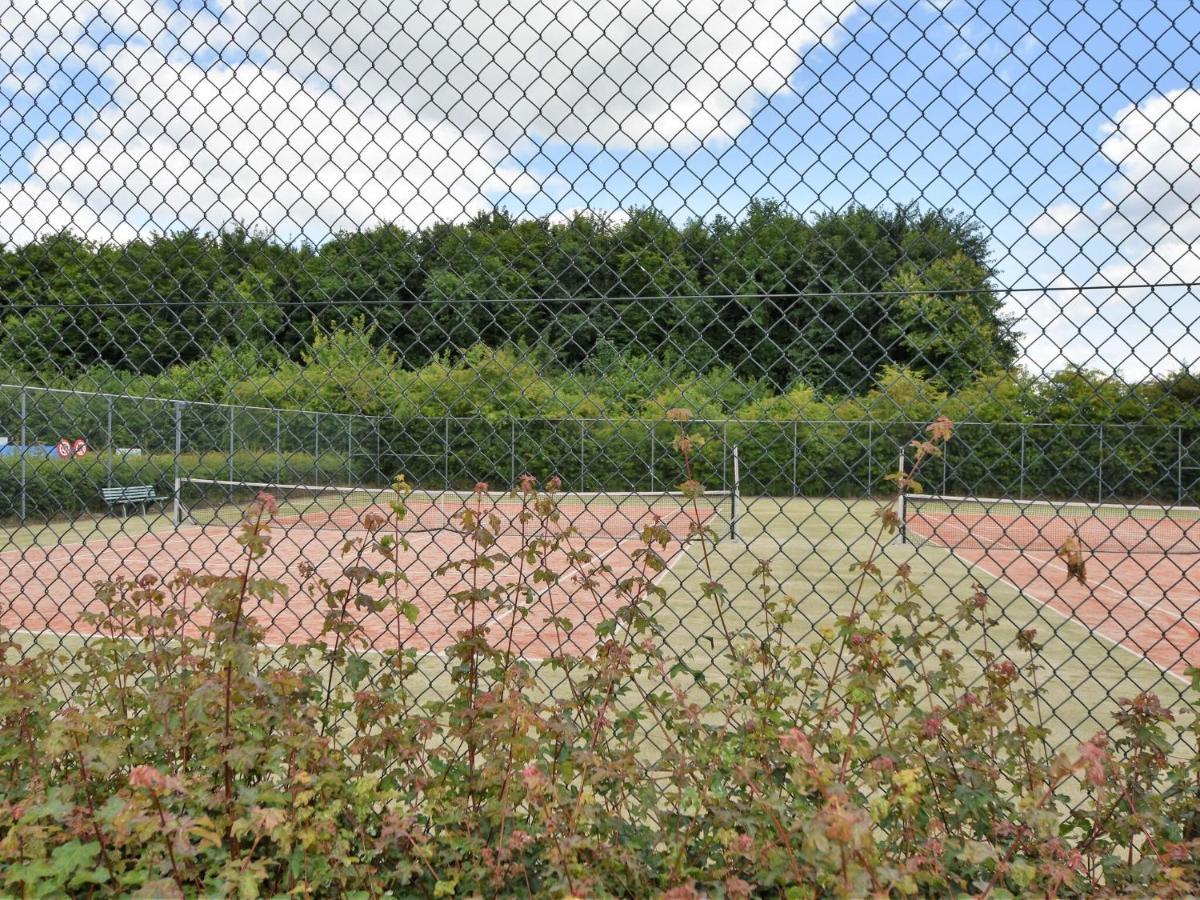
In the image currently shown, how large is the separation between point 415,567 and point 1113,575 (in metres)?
7.09

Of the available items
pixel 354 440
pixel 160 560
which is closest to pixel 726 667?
pixel 160 560

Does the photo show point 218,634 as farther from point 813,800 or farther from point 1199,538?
point 1199,538

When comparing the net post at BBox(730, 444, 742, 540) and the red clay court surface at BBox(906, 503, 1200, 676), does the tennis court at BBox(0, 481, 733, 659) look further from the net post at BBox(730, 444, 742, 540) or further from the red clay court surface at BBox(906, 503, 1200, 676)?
the red clay court surface at BBox(906, 503, 1200, 676)

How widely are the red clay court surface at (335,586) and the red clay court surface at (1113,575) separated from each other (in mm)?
1345

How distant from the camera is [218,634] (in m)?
1.89

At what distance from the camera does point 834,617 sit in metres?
8.09

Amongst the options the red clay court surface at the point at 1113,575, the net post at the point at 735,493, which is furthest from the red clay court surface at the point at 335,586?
the red clay court surface at the point at 1113,575

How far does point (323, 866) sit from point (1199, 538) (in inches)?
659

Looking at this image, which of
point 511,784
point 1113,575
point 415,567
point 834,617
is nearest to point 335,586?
point 415,567

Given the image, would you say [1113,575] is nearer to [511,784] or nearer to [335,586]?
[511,784]

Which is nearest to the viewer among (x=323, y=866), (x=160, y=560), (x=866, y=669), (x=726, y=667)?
(x=323, y=866)

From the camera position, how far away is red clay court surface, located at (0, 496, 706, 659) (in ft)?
9.93

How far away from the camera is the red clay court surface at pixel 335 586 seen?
3.03 m

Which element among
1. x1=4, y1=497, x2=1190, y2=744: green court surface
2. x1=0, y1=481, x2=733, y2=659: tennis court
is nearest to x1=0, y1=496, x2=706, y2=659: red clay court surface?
x1=0, y1=481, x2=733, y2=659: tennis court
